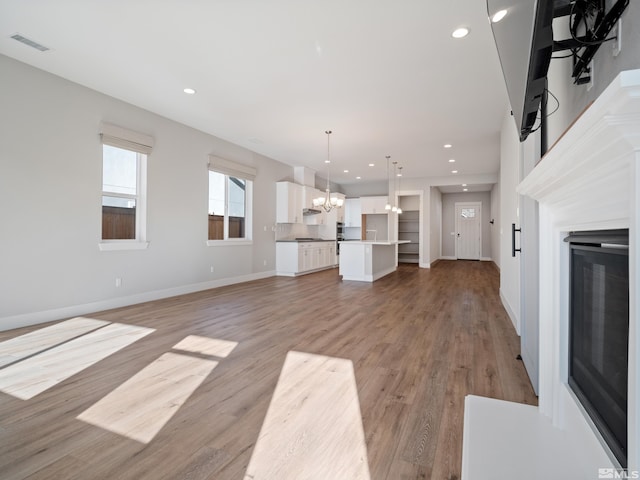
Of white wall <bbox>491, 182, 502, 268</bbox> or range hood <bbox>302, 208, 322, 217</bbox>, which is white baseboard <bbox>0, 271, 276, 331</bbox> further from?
white wall <bbox>491, 182, 502, 268</bbox>

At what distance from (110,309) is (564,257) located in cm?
509

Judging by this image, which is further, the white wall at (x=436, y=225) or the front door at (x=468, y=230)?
the front door at (x=468, y=230)

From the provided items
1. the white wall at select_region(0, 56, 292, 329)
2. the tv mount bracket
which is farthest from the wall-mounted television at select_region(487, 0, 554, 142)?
the white wall at select_region(0, 56, 292, 329)

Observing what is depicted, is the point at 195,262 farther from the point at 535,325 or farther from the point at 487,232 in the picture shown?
the point at 487,232

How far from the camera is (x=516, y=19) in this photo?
1.01 metres

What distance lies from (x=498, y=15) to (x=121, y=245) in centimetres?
503

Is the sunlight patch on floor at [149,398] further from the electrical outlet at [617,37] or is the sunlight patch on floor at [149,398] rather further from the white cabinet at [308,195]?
the white cabinet at [308,195]

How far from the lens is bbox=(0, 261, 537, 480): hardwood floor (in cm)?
146

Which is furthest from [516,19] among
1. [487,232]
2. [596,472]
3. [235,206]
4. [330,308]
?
[487,232]

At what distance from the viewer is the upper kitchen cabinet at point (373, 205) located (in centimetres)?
1098

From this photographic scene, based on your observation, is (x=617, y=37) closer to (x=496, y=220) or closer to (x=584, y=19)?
(x=584, y=19)

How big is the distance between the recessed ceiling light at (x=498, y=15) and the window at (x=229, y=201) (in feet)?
19.0

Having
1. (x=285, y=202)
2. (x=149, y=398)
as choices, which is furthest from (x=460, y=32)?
(x=285, y=202)

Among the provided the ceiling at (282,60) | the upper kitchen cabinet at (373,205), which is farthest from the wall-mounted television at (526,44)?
the upper kitchen cabinet at (373,205)
